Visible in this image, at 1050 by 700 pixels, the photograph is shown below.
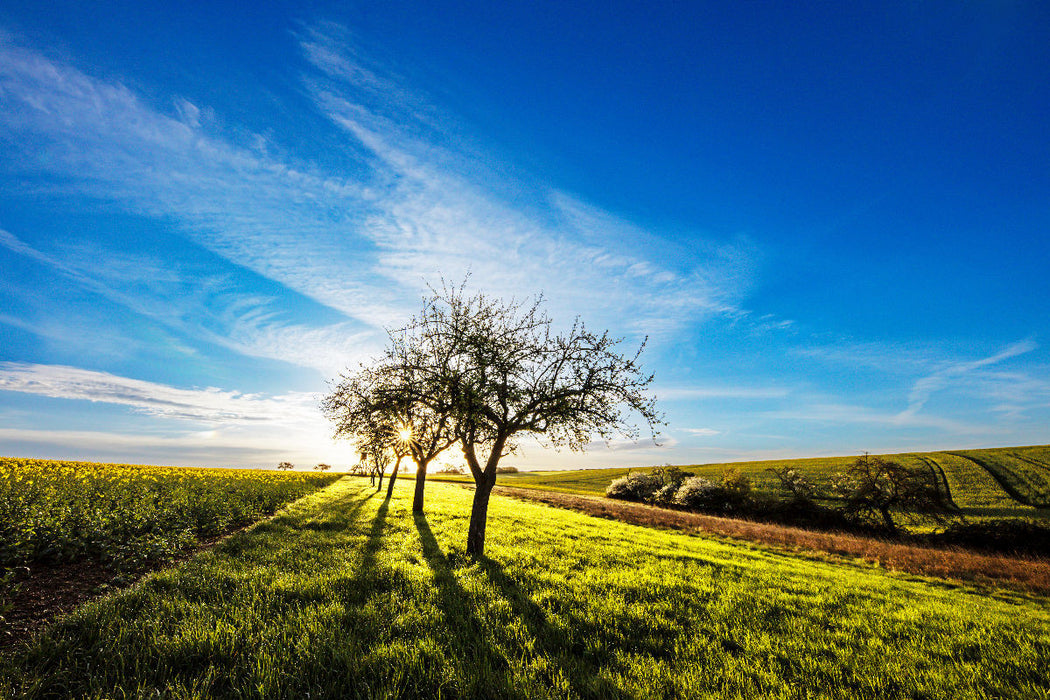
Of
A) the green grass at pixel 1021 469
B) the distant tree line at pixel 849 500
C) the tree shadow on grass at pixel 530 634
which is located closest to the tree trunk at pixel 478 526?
the tree shadow on grass at pixel 530 634

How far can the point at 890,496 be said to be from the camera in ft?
136

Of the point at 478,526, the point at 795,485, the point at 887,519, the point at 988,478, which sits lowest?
the point at 887,519

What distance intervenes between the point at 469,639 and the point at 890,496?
2098 inches

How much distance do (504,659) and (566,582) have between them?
4.98 meters

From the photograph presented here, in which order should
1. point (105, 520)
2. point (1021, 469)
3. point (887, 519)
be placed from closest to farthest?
1. point (105, 520)
2. point (887, 519)
3. point (1021, 469)

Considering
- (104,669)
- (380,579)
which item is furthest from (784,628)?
(104,669)

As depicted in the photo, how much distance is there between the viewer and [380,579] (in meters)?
9.53

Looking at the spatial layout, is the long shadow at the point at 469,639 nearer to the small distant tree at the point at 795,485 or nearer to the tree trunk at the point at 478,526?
the tree trunk at the point at 478,526

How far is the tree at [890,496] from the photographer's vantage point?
40938 mm

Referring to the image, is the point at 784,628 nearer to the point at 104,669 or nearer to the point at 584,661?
the point at 584,661

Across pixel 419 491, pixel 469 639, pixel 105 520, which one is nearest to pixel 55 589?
pixel 105 520

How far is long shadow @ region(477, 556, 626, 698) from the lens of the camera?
5.23 metres

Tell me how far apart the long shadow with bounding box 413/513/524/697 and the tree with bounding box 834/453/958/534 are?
49.3 metres

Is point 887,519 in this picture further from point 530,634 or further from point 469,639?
point 469,639
